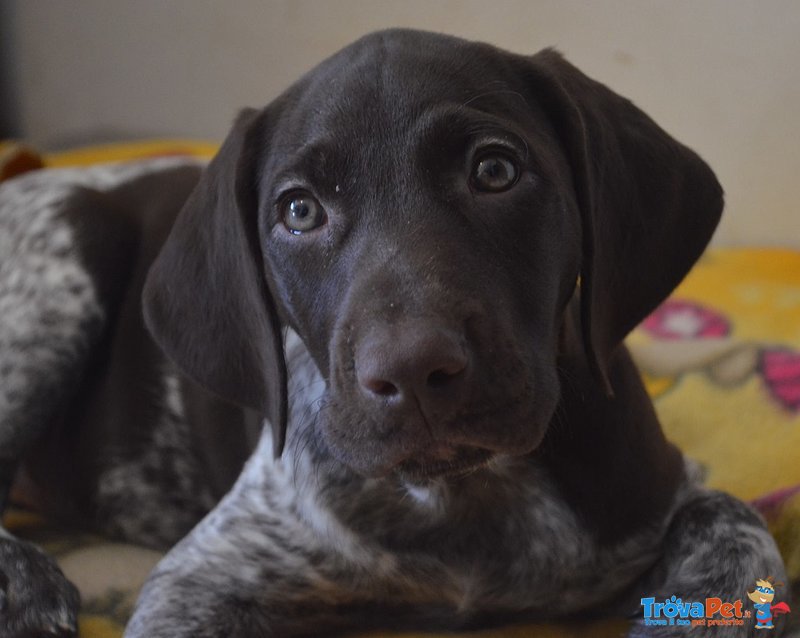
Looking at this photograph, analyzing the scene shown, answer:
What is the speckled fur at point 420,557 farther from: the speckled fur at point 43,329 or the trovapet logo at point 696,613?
the speckled fur at point 43,329

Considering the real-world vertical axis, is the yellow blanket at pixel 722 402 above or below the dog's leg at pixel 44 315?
below

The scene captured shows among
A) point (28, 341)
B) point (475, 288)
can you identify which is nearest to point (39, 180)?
point (28, 341)

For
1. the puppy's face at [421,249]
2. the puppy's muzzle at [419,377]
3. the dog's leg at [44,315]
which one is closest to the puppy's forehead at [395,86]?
the puppy's face at [421,249]

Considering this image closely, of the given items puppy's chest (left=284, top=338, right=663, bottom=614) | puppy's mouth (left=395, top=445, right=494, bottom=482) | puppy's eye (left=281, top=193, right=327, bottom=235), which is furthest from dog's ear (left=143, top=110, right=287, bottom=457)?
puppy's mouth (left=395, top=445, right=494, bottom=482)

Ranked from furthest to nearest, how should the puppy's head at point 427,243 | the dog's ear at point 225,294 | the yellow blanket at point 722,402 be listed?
the yellow blanket at point 722,402
the dog's ear at point 225,294
the puppy's head at point 427,243

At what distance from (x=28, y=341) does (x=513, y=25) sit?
266 centimetres

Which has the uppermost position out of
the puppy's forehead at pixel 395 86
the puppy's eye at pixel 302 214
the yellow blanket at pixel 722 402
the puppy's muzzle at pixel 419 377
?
the puppy's forehead at pixel 395 86

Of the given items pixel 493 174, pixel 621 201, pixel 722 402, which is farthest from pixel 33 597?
pixel 722 402

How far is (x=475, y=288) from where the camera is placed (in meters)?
2.07

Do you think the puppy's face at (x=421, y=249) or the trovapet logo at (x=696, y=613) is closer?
the puppy's face at (x=421, y=249)

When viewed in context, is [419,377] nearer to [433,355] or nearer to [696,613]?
[433,355]

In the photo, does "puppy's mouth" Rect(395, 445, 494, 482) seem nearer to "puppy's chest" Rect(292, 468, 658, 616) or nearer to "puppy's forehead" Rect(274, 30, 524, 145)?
"puppy's chest" Rect(292, 468, 658, 616)

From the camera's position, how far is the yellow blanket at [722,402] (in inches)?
117

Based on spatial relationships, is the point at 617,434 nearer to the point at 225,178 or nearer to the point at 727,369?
the point at 225,178
